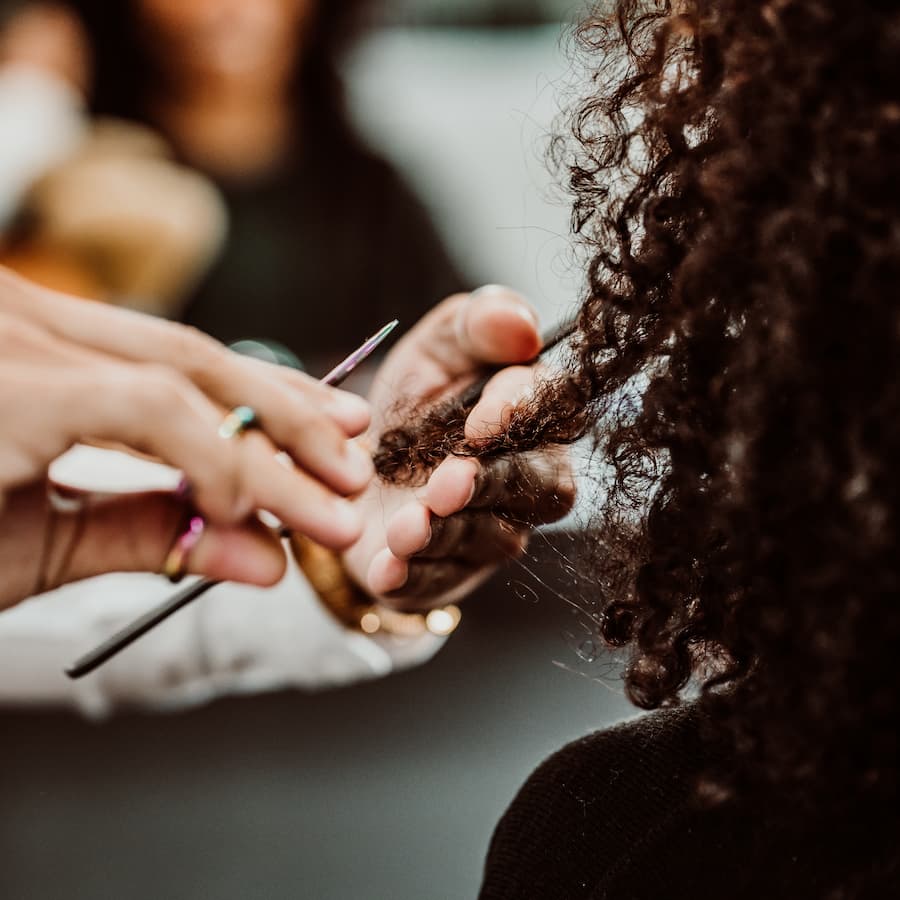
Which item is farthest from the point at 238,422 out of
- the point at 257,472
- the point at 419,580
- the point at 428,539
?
the point at 419,580

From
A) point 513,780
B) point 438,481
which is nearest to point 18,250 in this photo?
point 513,780

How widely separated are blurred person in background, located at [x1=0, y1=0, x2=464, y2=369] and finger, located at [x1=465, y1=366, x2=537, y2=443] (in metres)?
1.42

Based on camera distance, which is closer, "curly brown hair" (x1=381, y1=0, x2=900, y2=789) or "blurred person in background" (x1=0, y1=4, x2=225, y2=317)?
"curly brown hair" (x1=381, y1=0, x2=900, y2=789)

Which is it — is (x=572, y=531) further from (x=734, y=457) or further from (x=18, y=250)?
(x=18, y=250)

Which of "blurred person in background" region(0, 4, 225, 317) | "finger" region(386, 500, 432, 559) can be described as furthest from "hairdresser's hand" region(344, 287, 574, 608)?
"blurred person in background" region(0, 4, 225, 317)

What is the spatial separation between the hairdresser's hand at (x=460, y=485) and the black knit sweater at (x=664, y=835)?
14 centimetres

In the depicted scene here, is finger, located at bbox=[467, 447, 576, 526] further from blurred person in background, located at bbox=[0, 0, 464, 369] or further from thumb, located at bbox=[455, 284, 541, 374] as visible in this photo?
blurred person in background, located at bbox=[0, 0, 464, 369]

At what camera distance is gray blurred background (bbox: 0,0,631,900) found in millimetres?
1688

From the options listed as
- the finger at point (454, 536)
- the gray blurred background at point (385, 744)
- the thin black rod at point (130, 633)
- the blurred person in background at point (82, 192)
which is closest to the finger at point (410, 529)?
the finger at point (454, 536)

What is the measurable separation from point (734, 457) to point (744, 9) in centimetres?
18

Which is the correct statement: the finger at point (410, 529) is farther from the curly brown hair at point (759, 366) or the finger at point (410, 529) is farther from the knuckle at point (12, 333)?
the knuckle at point (12, 333)

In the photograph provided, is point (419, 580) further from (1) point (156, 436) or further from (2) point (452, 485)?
(1) point (156, 436)

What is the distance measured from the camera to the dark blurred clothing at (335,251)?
6.41 feet

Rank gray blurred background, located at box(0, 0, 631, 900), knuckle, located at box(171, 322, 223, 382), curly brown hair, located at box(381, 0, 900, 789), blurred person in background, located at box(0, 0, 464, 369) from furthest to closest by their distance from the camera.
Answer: blurred person in background, located at box(0, 0, 464, 369), gray blurred background, located at box(0, 0, 631, 900), knuckle, located at box(171, 322, 223, 382), curly brown hair, located at box(381, 0, 900, 789)
